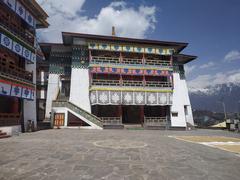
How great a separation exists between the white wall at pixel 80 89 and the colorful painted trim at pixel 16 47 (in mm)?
7014

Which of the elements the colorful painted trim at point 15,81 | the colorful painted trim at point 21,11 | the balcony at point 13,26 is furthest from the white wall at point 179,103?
the colorful painted trim at point 21,11

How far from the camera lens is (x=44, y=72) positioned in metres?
28.6

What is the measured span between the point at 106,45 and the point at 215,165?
70.9ft

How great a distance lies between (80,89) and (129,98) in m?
6.71

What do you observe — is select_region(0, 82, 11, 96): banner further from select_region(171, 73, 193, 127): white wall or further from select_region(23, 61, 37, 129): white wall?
select_region(171, 73, 193, 127): white wall

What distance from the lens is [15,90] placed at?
1462 centimetres

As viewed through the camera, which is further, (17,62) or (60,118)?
(60,118)

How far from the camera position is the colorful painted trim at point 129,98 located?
941 inches

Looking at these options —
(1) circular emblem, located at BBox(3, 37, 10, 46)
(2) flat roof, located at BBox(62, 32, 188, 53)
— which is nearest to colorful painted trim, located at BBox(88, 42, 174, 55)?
(2) flat roof, located at BBox(62, 32, 188, 53)

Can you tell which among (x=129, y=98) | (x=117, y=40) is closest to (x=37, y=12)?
(x=117, y=40)

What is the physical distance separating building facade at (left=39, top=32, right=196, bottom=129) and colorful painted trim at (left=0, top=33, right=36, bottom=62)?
23.0 feet

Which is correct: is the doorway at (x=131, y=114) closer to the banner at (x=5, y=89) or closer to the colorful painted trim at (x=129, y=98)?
the colorful painted trim at (x=129, y=98)

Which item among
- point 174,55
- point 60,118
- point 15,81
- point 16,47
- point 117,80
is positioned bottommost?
point 60,118

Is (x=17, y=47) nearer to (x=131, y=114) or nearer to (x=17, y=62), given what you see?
(x=17, y=62)
